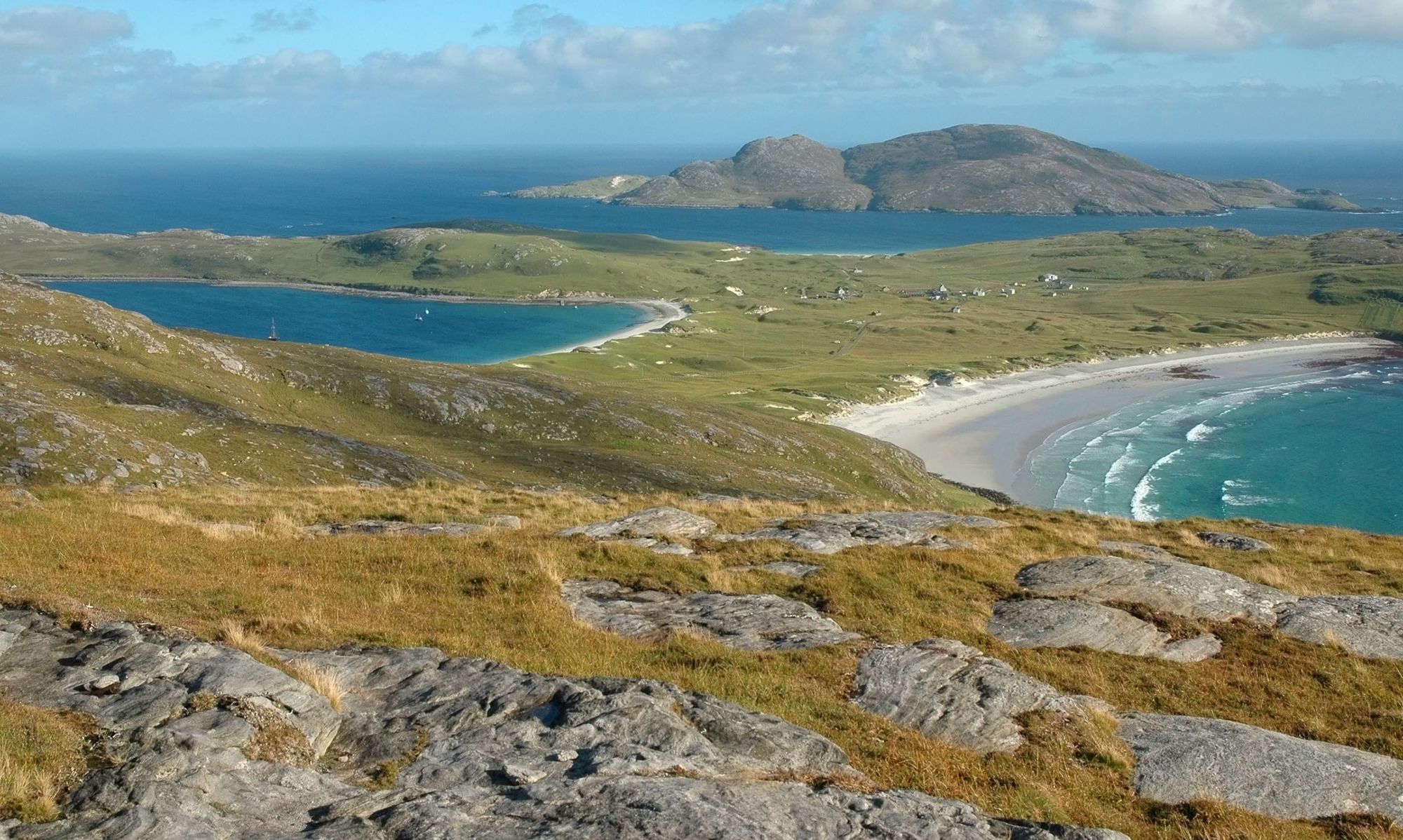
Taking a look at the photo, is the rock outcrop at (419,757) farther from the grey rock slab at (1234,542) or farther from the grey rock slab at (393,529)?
the grey rock slab at (1234,542)

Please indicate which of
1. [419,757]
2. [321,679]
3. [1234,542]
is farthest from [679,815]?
[1234,542]

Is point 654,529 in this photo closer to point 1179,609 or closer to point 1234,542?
point 1179,609

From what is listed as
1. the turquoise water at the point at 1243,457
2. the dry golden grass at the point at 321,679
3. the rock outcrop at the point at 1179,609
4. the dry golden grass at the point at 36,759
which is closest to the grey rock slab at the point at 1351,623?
the rock outcrop at the point at 1179,609

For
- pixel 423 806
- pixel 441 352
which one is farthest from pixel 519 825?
pixel 441 352

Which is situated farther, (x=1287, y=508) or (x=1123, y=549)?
(x=1287, y=508)

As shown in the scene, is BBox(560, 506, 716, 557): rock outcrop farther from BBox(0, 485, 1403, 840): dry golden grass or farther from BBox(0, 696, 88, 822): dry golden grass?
BBox(0, 696, 88, 822): dry golden grass

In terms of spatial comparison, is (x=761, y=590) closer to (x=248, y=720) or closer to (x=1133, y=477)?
(x=248, y=720)
